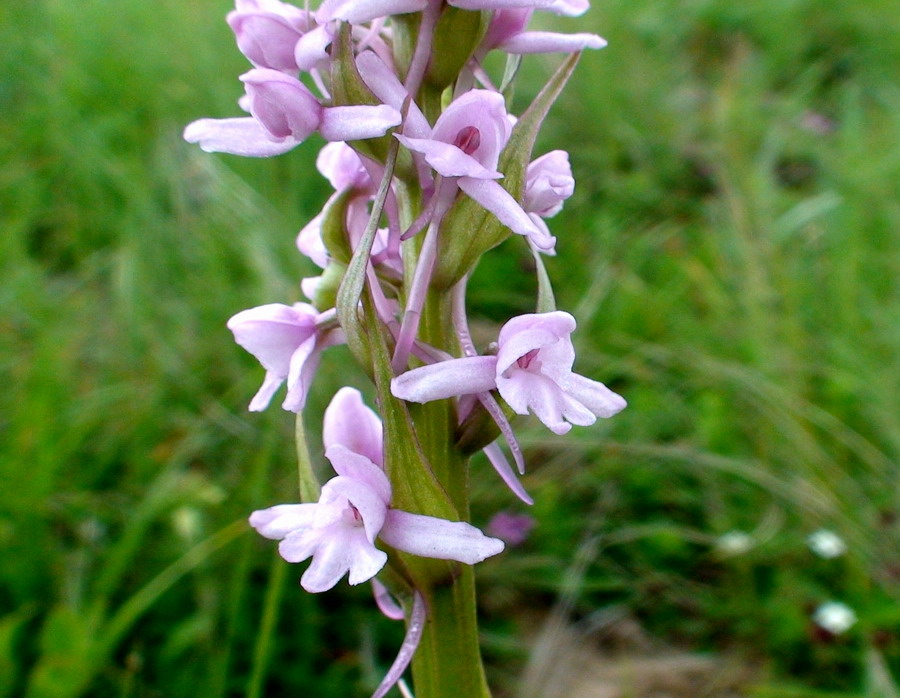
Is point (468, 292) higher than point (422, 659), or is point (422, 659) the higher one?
point (468, 292)

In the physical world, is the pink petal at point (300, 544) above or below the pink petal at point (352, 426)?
below

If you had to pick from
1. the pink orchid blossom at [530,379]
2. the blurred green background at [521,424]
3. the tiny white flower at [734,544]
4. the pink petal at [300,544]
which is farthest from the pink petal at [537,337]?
the tiny white flower at [734,544]

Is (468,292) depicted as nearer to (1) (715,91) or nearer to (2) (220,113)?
(2) (220,113)

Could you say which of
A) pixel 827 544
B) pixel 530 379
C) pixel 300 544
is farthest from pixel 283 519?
pixel 827 544

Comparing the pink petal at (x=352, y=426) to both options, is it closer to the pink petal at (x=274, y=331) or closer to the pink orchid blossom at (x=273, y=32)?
the pink petal at (x=274, y=331)

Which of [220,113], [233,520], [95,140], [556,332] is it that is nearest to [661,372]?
[233,520]

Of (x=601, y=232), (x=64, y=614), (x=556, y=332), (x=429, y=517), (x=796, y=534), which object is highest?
(x=601, y=232)

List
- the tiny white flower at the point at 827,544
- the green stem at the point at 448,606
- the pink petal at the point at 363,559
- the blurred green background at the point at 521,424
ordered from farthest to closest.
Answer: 1. the tiny white flower at the point at 827,544
2. the blurred green background at the point at 521,424
3. the green stem at the point at 448,606
4. the pink petal at the point at 363,559
